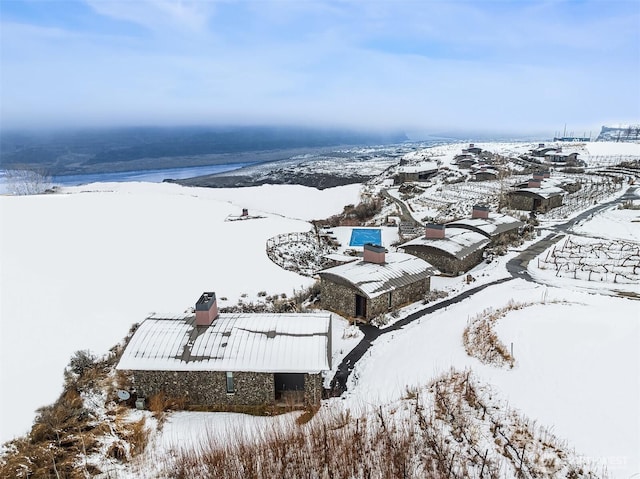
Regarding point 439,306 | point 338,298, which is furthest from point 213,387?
point 439,306

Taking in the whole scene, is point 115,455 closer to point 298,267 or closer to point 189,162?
point 298,267

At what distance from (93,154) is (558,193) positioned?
143858 millimetres

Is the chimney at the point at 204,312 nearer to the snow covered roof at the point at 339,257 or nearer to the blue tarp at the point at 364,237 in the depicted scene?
the snow covered roof at the point at 339,257

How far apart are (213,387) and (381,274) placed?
11435 mm

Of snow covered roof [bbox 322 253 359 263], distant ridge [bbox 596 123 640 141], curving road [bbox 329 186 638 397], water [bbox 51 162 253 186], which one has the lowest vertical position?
snow covered roof [bbox 322 253 359 263]

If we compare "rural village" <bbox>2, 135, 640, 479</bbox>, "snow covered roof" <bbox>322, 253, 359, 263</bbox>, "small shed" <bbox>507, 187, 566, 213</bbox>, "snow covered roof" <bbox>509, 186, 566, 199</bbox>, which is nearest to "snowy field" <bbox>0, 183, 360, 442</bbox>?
"rural village" <bbox>2, 135, 640, 479</bbox>

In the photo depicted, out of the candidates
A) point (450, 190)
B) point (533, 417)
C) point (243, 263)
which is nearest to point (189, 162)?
point (450, 190)

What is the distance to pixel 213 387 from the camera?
14727 millimetres

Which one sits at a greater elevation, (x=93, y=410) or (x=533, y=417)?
(x=533, y=417)

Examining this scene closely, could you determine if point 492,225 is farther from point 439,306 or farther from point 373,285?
point 373,285

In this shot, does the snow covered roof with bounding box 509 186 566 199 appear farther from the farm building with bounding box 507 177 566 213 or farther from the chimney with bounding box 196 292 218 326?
the chimney with bounding box 196 292 218 326

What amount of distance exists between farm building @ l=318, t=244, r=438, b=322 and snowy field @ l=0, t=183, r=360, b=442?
4646 mm

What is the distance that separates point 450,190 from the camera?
61.3m

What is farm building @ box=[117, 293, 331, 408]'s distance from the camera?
1424 cm
